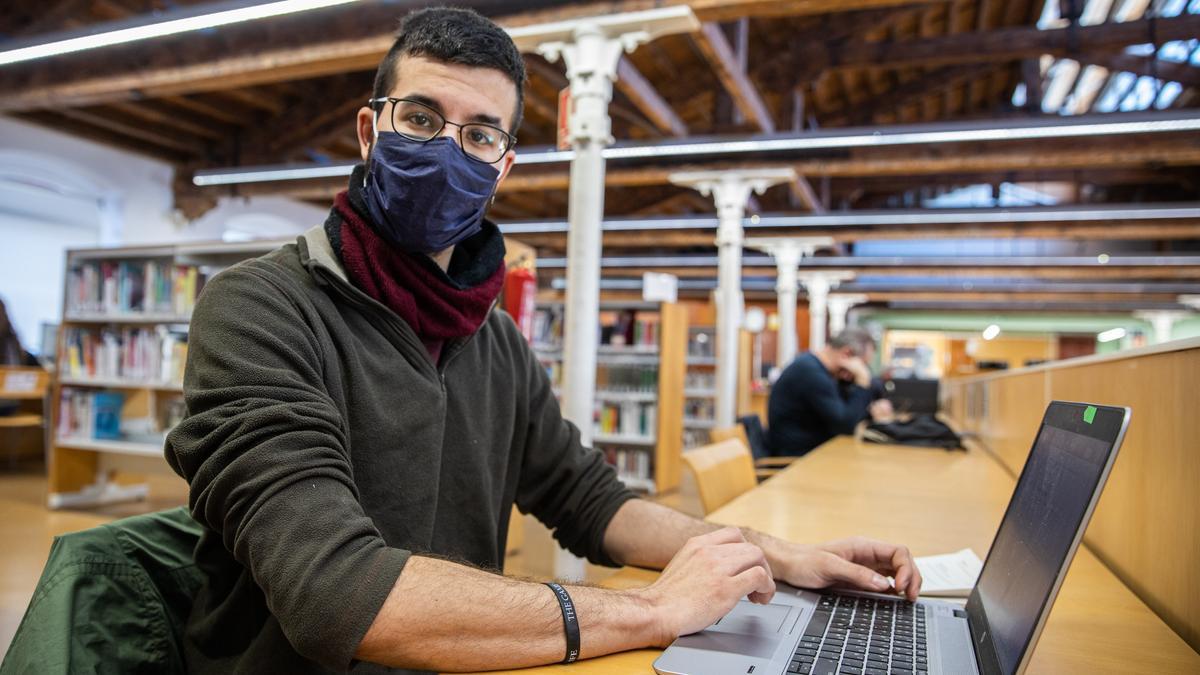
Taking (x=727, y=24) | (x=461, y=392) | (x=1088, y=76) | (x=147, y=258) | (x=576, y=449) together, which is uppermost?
(x=1088, y=76)

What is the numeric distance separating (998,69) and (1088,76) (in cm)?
144

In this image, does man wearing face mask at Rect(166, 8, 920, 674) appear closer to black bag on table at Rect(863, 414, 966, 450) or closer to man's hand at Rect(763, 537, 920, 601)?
man's hand at Rect(763, 537, 920, 601)

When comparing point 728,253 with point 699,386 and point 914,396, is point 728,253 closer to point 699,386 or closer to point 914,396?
point 699,386

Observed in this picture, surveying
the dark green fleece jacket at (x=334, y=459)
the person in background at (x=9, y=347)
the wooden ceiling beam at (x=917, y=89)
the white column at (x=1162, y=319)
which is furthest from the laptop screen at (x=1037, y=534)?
the white column at (x=1162, y=319)

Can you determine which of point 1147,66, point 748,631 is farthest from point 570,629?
point 1147,66

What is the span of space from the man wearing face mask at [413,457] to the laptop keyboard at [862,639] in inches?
2.4

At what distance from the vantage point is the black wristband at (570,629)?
0.89m

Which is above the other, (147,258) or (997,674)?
(147,258)

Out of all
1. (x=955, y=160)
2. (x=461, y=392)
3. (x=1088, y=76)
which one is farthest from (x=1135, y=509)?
(x=1088, y=76)

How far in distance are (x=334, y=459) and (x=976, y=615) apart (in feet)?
2.88

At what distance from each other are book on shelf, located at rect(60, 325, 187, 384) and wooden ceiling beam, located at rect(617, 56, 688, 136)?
3.94m

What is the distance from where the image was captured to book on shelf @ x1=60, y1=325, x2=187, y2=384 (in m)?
5.51

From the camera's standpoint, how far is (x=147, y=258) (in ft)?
18.4

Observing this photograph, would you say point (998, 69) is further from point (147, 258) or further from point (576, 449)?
point (576, 449)
